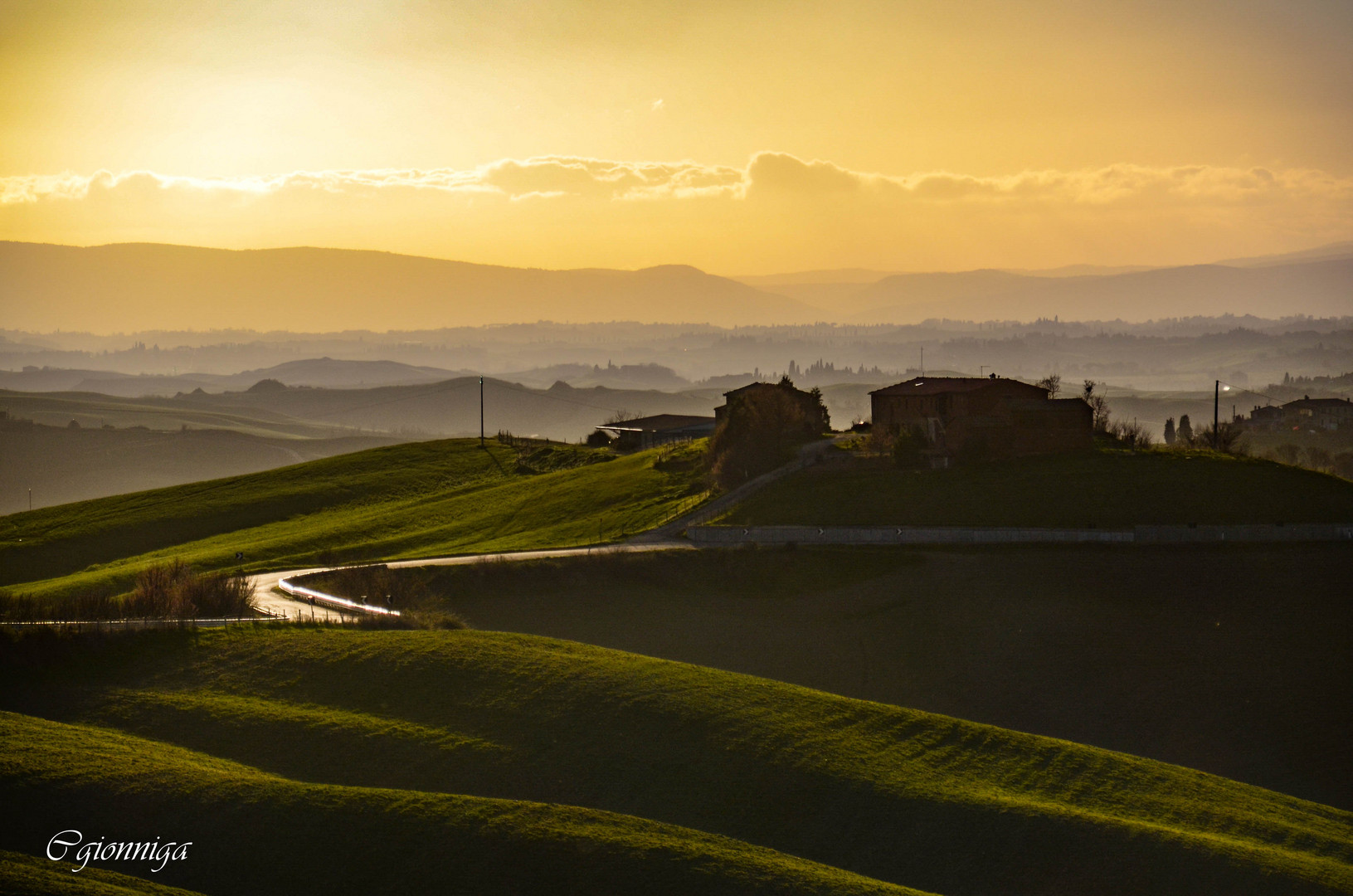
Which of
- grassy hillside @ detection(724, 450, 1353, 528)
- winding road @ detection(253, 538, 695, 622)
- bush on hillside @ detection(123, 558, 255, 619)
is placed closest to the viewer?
bush on hillside @ detection(123, 558, 255, 619)

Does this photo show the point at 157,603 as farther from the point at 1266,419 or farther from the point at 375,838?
the point at 1266,419

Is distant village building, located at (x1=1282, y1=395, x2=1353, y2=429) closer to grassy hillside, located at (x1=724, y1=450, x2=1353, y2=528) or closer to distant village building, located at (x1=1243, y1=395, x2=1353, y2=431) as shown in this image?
distant village building, located at (x1=1243, y1=395, x2=1353, y2=431)

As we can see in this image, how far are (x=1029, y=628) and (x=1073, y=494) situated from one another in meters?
17.2

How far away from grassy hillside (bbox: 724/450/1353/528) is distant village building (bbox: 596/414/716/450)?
34303 mm

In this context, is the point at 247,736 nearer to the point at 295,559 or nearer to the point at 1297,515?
the point at 295,559

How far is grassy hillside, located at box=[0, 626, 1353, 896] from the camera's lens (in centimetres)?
2455

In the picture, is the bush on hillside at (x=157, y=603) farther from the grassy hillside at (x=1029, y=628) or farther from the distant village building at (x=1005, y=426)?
the distant village building at (x=1005, y=426)

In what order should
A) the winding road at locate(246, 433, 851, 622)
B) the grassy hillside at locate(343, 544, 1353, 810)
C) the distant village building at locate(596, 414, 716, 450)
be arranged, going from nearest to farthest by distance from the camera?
the grassy hillside at locate(343, 544, 1353, 810) → the winding road at locate(246, 433, 851, 622) → the distant village building at locate(596, 414, 716, 450)

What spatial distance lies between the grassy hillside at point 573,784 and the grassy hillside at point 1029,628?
7508mm

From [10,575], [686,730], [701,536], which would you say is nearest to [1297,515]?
[701,536]

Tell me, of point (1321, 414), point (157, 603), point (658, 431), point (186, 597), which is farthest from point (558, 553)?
point (1321, 414)

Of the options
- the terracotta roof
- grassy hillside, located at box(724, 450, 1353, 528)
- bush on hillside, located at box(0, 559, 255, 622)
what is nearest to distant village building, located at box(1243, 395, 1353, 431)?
the terracotta roof

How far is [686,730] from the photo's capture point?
107 feet

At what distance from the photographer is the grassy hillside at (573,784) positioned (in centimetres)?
2455
